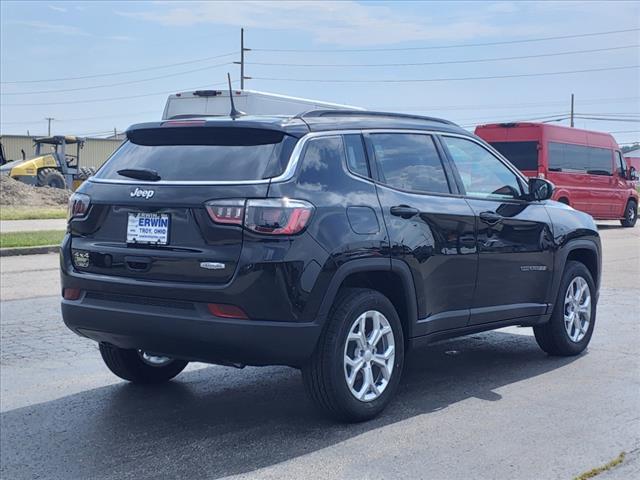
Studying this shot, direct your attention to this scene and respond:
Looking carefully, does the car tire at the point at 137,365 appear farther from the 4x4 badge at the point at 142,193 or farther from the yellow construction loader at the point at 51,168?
the yellow construction loader at the point at 51,168

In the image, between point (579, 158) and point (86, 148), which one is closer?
point (579, 158)

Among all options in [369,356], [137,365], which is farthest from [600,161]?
[369,356]

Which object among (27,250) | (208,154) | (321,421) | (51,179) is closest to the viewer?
(208,154)

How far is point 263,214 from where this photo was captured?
15.1ft

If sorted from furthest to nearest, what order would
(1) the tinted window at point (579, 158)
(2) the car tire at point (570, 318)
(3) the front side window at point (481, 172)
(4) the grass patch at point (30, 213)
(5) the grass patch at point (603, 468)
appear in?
(4) the grass patch at point (30, 213), (1) the tinted window at point (579, 158), (2) the car tire at point (570, 318), (3) the front side window at point (481, 172), (5) the grass patch at point (603, 468)

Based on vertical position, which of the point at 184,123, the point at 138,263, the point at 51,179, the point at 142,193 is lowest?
the point at 51,179

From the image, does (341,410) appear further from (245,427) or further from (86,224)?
(86,224)

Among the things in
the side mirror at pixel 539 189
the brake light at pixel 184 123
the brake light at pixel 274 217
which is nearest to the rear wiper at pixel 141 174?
the brake light at pixel 184 123

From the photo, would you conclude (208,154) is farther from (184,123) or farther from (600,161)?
(600,161)

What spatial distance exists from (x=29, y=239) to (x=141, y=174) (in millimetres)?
13140

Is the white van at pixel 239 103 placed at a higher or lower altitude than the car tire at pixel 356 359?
higher

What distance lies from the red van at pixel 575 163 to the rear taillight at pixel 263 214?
1796 cm

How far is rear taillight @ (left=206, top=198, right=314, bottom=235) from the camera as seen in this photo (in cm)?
460

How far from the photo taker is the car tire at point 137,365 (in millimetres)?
5938
